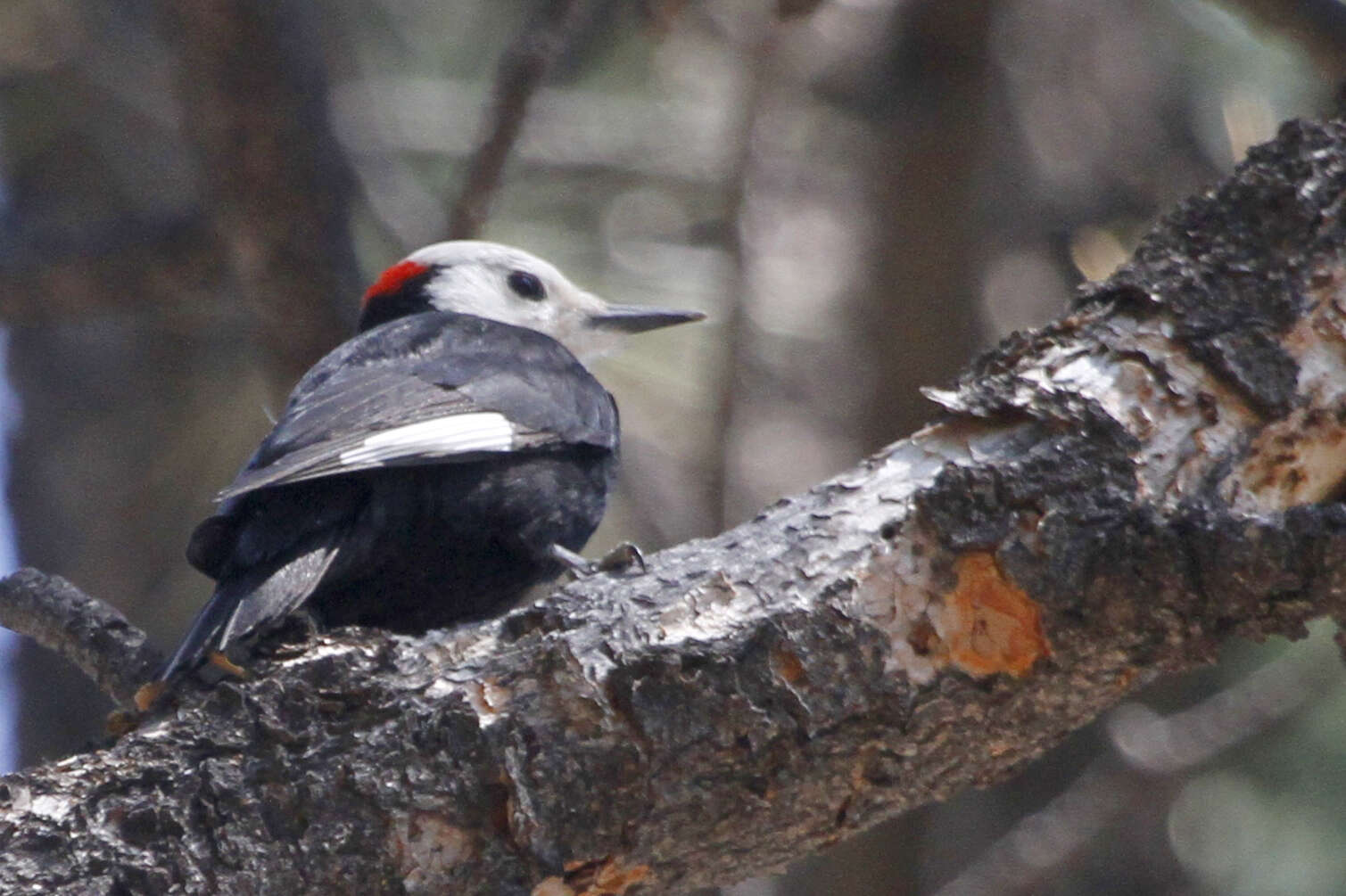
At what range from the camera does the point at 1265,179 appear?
241cm

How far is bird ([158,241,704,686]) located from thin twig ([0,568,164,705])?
0.44ft

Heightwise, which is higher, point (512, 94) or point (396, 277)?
point (512, 94)

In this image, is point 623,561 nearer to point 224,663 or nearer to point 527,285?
Answer: point 224,663

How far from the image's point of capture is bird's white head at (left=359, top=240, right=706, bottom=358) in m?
4.62

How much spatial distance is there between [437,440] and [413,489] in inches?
4.2

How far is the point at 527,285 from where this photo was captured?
471cm

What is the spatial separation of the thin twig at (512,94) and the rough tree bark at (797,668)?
7.01 ft

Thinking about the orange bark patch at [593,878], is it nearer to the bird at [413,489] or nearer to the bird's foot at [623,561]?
the bird's foot at [623,561]

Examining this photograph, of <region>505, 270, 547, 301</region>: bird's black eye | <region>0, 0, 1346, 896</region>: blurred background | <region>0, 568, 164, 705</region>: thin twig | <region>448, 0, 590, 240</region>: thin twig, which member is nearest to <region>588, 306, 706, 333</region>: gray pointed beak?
<region>505, 270, 547, 301</region>: bird's black eye

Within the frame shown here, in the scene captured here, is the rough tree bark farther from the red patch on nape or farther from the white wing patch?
the red patch on nape

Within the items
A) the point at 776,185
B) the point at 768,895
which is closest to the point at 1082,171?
the point at 776,185

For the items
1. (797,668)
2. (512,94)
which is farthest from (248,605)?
(512,94)

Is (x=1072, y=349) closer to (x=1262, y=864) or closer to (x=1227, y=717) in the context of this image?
(x=1227, y=717)

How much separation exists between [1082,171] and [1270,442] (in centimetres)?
414
